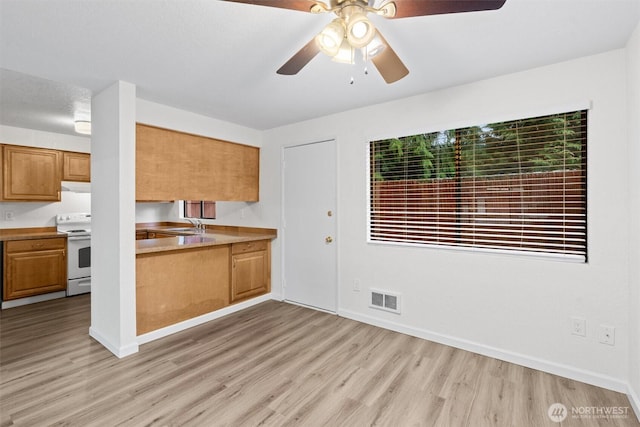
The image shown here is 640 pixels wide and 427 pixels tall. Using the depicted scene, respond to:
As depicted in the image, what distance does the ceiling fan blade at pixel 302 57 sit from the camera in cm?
165

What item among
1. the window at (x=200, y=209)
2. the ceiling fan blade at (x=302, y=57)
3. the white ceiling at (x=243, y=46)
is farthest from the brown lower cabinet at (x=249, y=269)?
the ceiling fan blade at (x=302, y=57)

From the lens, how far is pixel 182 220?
18.5 feet

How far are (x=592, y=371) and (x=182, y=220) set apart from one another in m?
5.66

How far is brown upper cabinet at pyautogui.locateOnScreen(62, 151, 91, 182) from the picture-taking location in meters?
4.39

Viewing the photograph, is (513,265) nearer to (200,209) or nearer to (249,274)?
(249,274)

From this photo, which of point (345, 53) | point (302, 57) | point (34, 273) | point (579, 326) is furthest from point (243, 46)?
point (34, 273)

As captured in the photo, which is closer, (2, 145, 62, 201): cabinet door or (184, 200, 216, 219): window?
(2, 145, 62, 201): cabinet door

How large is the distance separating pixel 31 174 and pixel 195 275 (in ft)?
9.39

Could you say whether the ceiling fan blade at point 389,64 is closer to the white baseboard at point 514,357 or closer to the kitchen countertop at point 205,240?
the white baseboard at point 514,357

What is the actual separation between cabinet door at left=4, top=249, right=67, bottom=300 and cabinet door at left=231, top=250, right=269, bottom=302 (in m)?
2.45

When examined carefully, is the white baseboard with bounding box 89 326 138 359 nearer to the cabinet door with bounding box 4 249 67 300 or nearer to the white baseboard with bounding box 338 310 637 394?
the cabinet door with bounding box 4 249 67 300

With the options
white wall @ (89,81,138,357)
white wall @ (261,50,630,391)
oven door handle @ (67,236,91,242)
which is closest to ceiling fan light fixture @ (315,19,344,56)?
white wall @ (261,50,630,391)

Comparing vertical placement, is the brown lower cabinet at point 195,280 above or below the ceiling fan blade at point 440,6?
below

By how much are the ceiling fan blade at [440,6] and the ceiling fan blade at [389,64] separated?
0.97 feet
